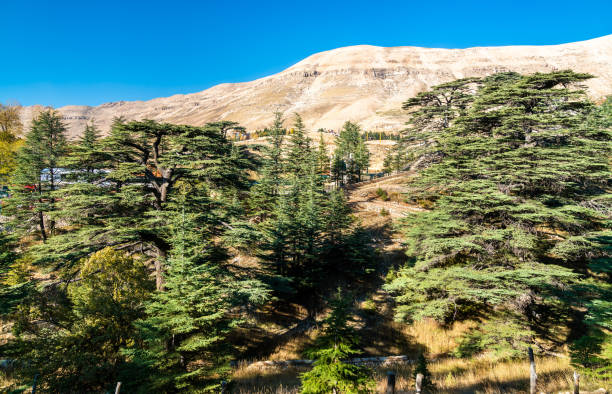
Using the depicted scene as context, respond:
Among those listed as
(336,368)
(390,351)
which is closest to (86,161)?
(336,368)

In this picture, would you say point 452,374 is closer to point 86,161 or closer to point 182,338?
point 182,338

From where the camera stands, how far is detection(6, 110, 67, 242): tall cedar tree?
24938 millimetres

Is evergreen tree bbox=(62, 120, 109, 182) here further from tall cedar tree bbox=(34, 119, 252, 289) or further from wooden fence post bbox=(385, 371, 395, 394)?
wooden fence post bbox=(385, 371, 395, 394)

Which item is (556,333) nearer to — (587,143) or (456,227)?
(456,227)

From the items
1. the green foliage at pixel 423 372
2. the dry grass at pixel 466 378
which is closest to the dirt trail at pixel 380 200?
the dry grass at pixel 466 378

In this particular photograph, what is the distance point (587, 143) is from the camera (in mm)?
13188

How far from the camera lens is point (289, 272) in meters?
20.8

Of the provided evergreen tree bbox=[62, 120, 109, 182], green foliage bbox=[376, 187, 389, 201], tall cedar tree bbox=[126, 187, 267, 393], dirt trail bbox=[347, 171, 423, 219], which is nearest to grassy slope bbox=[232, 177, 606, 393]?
Result: tall cedar tree bbox=[126, 187, 267, 393]

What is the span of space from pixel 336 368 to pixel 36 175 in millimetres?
35272

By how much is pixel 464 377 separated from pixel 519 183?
11.1m

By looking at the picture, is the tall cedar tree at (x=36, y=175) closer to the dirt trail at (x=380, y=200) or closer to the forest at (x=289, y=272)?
the forest at (x=289, y=272)

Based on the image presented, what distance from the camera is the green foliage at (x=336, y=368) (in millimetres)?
7074

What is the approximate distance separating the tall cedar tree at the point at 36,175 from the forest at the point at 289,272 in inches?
521

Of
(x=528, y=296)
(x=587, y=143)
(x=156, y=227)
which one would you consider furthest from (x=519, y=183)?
(x=156, y=227)
